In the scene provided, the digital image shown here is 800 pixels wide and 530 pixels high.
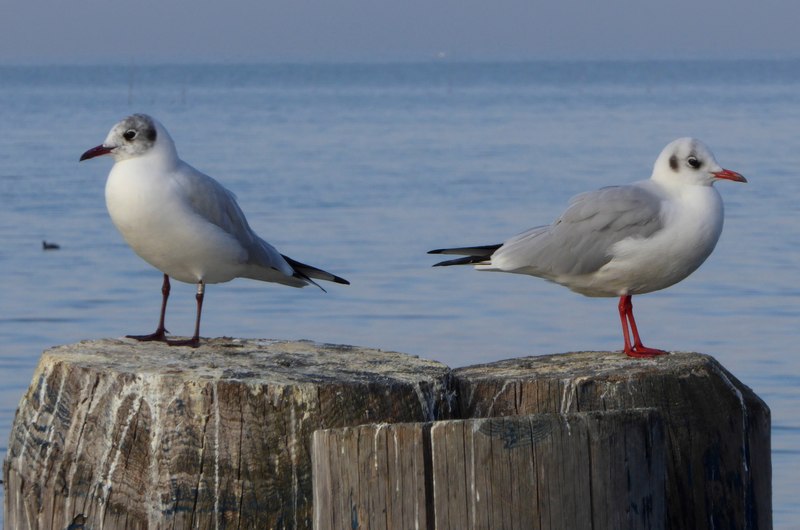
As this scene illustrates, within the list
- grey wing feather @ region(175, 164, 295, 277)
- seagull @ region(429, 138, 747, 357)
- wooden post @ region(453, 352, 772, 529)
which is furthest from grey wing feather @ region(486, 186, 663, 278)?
wooden post @ region(453, 352, 772, 529)

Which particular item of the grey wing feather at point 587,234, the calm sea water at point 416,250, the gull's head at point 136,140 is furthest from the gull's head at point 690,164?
the calm sea water at point 416,250

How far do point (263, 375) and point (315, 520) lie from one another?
70cm

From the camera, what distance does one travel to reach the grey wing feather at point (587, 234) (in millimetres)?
5438

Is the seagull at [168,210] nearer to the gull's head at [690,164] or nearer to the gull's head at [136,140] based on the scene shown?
the gull's head at [136,140]

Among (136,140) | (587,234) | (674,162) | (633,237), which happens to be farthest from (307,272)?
(674,162)

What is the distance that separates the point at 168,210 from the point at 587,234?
60.4 inches

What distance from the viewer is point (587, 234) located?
5531mm

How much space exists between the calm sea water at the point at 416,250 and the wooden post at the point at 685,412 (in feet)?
11.2

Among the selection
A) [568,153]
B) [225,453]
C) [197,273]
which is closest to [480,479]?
[225,453]

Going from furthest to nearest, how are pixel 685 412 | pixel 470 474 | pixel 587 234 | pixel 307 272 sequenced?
pixel 307 272
pixel 587 234
pixel 685 412
pixel 470 474

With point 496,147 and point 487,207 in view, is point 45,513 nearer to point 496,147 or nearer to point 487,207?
point 487,207

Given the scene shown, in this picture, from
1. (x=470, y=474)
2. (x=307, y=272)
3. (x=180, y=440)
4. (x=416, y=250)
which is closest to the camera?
(x=470, y=474)

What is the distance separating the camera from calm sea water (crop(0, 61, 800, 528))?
11.0 m

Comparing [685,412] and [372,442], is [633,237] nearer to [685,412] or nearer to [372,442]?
[685,412]
